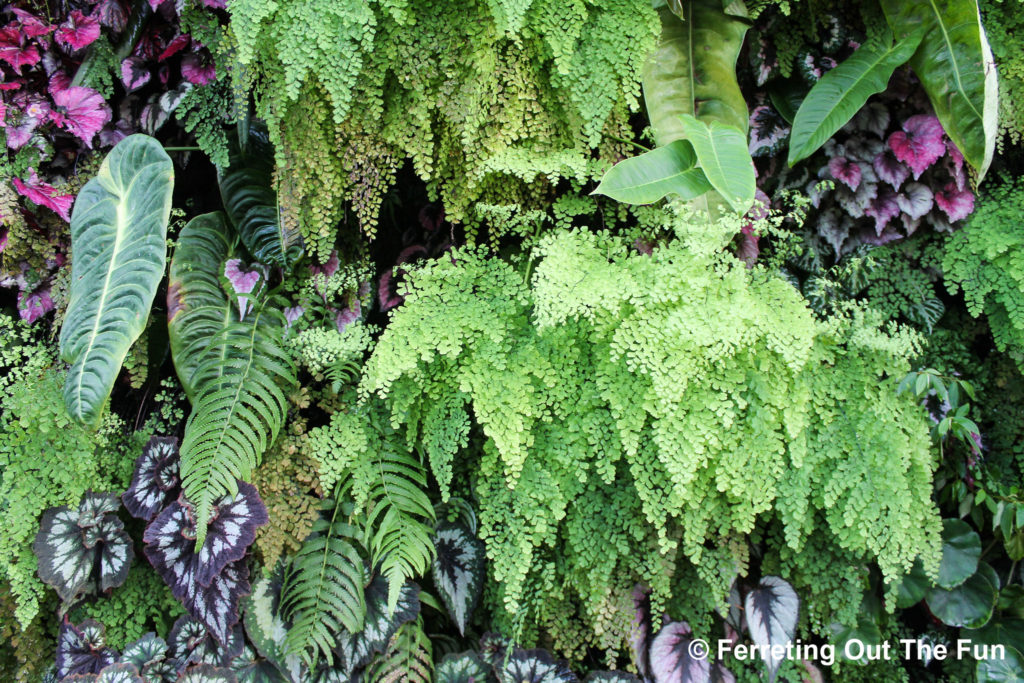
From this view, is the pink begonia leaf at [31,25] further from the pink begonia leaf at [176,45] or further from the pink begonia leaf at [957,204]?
the pink begonia leaf at [957,204]

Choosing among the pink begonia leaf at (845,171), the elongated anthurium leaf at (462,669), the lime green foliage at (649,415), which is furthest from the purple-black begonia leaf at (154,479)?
the pink begonia leaf at (845,171)

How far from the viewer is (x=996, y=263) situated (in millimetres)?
1979

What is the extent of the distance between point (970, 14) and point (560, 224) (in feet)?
4.45

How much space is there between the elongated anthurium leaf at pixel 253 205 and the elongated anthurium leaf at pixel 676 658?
172 cm

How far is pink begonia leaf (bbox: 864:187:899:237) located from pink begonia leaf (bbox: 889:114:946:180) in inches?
3.5

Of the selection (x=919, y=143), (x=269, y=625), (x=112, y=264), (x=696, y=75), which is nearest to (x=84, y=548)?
(x=269, y=625)

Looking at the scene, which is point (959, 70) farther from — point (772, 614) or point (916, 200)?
point (772, 614)

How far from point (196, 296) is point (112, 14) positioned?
1.04m

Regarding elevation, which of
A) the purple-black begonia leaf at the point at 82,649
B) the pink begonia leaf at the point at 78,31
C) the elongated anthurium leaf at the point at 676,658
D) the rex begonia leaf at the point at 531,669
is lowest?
the purple-black begonia leaf at the point at 82,649

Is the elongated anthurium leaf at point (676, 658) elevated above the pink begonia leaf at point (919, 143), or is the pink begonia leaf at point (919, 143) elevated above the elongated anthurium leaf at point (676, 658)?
the pink begonia leaf at point (919, 143)

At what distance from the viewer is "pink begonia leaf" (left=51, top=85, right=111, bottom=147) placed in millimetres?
2199

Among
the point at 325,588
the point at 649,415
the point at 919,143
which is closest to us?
the point at 649,415

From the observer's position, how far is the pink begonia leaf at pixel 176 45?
2.15 metres

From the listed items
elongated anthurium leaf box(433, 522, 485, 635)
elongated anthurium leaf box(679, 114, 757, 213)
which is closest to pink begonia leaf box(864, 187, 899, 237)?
elongated anthurium leaf box(679, 114, 757, 213)
